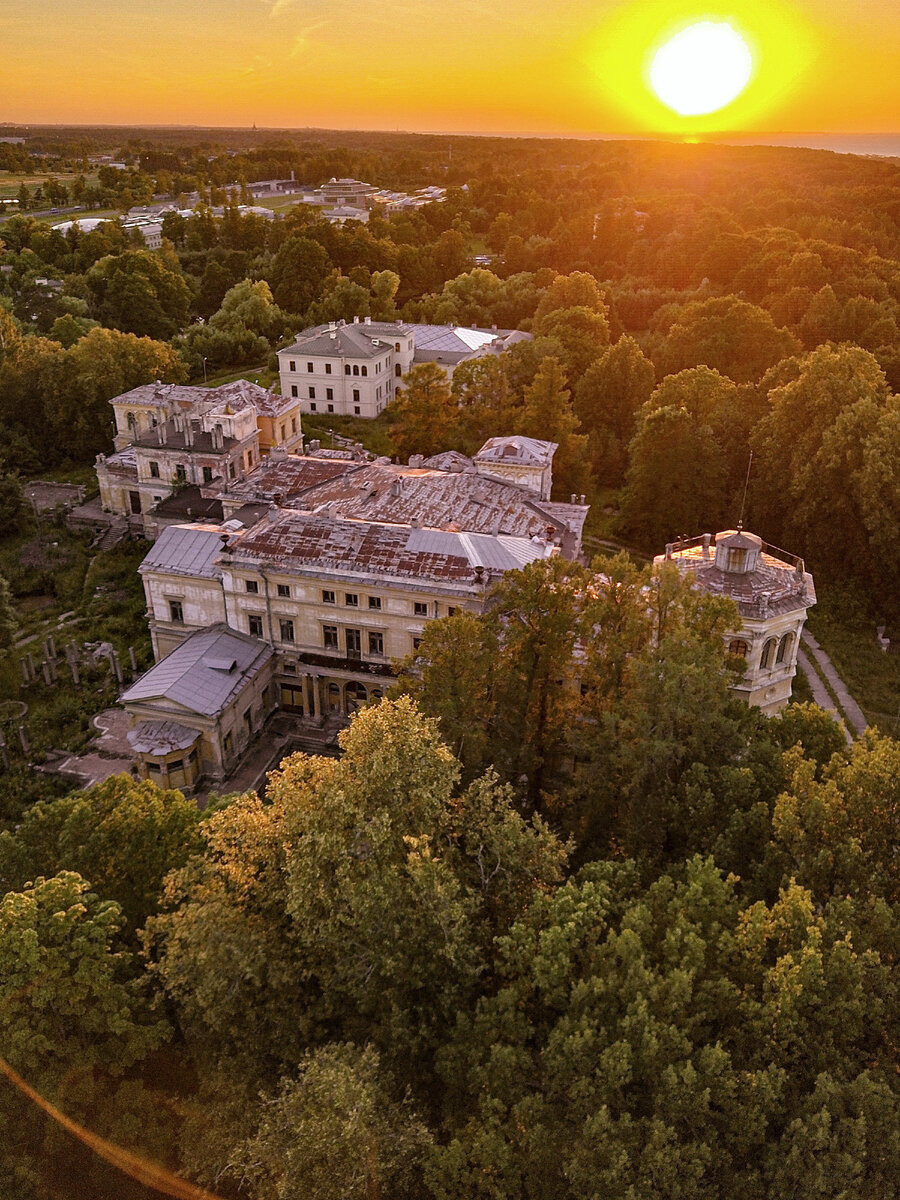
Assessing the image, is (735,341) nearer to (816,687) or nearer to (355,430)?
(355,430)

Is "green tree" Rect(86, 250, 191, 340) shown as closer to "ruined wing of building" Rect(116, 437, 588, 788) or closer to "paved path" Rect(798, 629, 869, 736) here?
"ruined wing of building" Rect(116, 437, 588, 788)

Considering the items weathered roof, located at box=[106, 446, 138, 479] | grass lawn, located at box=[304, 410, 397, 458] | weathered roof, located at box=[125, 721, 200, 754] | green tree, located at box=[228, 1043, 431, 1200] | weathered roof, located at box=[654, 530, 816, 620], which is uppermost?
weathered roof, located at box=[654, 530, 816, 620]

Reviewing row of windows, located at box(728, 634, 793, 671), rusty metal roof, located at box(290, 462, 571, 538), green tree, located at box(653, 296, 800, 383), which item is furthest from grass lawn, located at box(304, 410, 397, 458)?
row of windows, located at box(728, 634, 793, 671)

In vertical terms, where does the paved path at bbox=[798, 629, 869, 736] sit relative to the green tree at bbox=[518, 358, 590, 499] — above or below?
below

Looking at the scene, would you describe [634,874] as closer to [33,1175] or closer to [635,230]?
[33,1175]

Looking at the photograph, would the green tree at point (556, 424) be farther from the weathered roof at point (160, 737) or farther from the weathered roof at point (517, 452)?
the weathered roof at point (160, 737)

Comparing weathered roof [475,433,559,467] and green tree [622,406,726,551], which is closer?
weathered roof [475,433,559,467]
